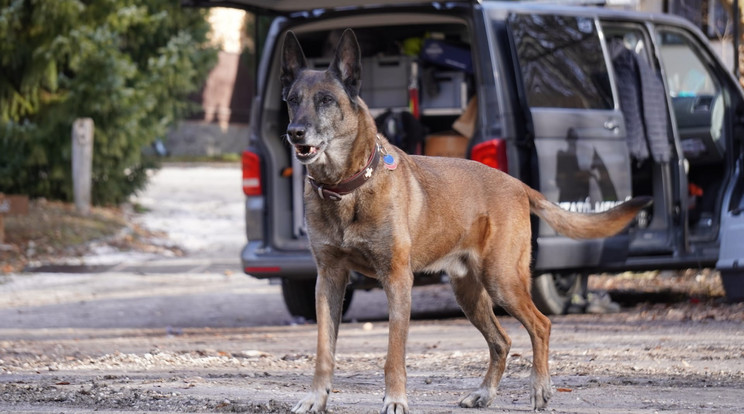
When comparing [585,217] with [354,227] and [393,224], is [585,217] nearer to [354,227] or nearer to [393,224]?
[393,224]

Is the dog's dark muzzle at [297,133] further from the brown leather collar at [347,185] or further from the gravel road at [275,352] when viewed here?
the gravel road at [275,352]

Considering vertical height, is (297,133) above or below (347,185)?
above

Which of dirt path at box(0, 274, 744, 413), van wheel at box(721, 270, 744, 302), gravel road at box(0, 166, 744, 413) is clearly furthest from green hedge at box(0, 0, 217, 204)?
van wheel at box(721, 270, 744, 302)

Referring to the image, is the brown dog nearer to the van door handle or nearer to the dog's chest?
the dog's chest

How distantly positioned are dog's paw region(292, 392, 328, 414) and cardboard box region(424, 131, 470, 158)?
167 inches

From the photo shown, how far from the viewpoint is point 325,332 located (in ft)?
16.9

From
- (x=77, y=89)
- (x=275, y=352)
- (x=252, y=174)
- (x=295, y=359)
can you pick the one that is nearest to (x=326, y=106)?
(x=295, y=359)

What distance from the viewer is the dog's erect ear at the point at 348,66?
5.32 meters

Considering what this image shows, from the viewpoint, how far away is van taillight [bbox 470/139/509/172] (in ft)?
25.8

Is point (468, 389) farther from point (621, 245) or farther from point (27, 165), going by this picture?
point (27, 165)

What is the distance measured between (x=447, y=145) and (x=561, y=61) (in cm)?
114

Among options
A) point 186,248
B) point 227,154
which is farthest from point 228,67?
point 186,248

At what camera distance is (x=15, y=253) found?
14133 mm

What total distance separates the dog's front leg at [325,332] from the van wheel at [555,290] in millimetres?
3454
